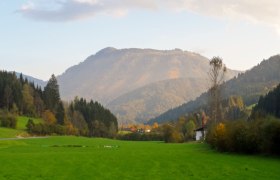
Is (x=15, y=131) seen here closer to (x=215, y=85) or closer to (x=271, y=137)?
(x=215, y=85)

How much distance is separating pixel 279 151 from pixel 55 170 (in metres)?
27.8

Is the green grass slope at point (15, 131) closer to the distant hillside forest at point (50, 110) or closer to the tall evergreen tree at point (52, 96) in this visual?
the distant hillside forest at point (50, 110)

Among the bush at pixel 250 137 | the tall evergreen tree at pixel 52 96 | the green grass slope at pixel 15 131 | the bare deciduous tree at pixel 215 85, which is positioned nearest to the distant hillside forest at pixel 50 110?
the tall evergreen tree at pixel 52 96

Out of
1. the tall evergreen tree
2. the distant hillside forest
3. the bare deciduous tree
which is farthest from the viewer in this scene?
the tall evergreen tree

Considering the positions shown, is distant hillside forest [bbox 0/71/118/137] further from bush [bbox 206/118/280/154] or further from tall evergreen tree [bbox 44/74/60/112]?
bush [bbox 206/118/280/154]

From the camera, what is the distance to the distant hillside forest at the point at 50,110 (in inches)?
6174

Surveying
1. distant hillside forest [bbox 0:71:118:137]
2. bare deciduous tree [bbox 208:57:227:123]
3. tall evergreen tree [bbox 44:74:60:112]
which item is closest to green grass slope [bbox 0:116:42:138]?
distant hillside forest [bbox 0:71:118:137]

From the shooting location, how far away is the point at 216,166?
3709 cm

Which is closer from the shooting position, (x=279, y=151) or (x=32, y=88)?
(x=279, y=151)

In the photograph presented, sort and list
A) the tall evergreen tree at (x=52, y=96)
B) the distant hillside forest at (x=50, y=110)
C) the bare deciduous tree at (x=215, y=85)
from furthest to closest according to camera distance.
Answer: the tall evergreen tree at (x=52, y=96), the distant hillside forest at (x=50, y=110), the bare deciduous tree at (x=215, y=85)

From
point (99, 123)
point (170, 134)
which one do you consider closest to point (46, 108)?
point (99, 123)

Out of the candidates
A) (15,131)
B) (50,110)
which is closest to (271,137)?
(15,131)

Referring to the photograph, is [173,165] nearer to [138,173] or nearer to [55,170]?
[138,173]

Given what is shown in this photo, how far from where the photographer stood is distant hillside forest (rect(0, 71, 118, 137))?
157 meters
